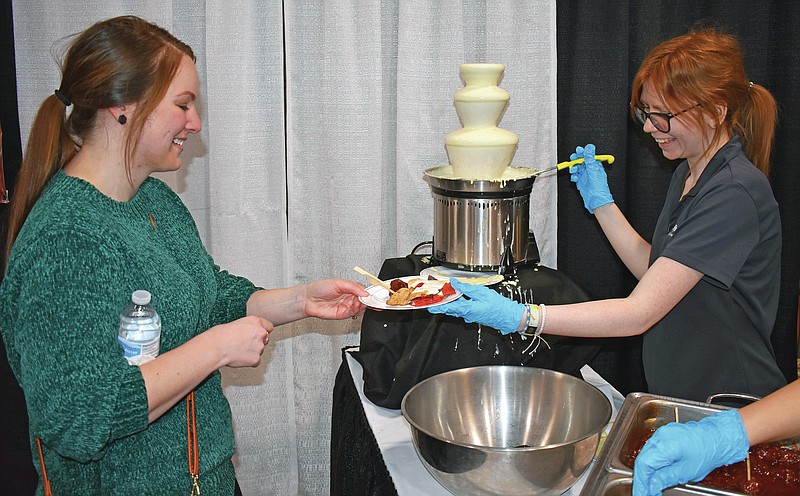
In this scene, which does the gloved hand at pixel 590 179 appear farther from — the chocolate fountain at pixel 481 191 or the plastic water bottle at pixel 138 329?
the plastic water bottle at pixel 138 329

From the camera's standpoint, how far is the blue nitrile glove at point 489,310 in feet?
5.65

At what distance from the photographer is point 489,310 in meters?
1.73

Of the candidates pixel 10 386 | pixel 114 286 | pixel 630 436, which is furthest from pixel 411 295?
pixel 10 386

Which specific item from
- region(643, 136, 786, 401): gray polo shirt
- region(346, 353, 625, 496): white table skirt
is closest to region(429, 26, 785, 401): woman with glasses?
region(643, 136, 786, 401): gray polo shirt

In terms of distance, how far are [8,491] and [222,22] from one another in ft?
5.42

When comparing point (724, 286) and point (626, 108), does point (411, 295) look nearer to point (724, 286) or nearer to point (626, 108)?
point (724, 286)

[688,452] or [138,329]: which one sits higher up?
[138,329]

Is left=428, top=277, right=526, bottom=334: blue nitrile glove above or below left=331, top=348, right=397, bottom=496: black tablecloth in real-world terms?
above

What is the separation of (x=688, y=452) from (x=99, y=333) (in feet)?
3.25

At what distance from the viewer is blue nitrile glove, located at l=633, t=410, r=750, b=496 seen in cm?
123

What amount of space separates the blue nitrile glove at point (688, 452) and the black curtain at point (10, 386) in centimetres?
197

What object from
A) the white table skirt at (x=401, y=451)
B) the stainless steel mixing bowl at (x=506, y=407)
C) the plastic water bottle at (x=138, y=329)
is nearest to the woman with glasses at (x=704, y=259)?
the stainless steel mixing bowl at (x=506, y=407)

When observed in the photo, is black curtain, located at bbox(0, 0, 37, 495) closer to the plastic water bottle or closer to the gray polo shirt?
the plastic water bottle

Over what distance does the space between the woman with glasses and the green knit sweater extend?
0.58 m
